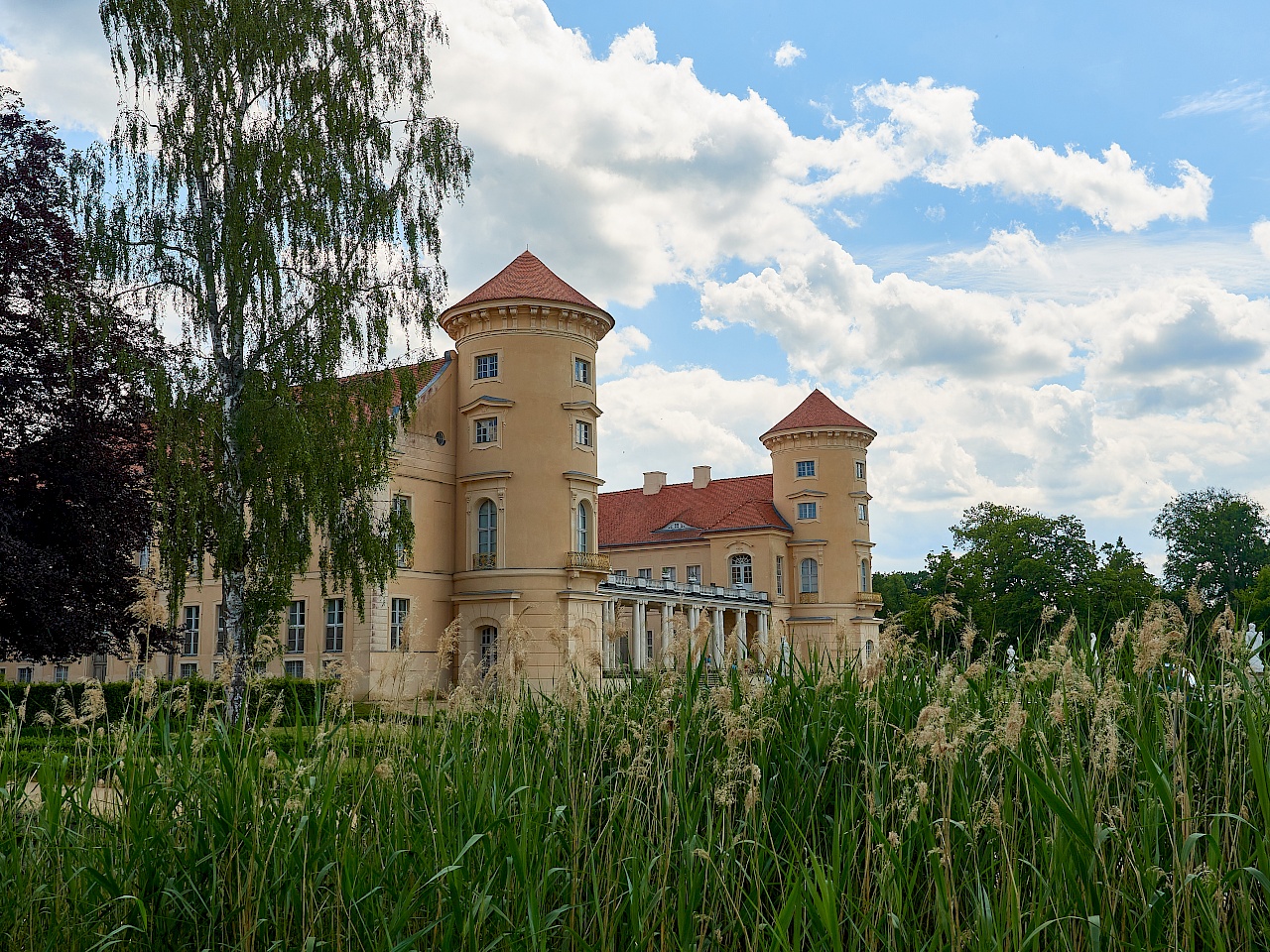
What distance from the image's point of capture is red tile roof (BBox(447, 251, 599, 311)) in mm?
38938

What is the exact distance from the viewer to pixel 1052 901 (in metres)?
3.98

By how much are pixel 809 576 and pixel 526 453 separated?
2523 centimetres

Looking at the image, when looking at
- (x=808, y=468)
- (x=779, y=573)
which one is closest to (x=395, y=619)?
(x=779, y=573)

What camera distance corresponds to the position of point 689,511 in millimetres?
61719

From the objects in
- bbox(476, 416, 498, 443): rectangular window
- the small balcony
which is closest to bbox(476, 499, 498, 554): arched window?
bbox(476, 416, 498, 443): rectangular window

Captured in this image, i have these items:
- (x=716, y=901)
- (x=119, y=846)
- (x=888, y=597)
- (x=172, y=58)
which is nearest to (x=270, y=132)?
(x=172, y=58)

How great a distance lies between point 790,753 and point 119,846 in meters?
3.15

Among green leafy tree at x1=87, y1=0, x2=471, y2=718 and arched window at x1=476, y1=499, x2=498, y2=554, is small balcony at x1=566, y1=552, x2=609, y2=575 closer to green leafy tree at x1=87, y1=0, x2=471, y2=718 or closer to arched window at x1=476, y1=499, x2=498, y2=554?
arched window at x1=476, y1=499, x2=498, y2=554

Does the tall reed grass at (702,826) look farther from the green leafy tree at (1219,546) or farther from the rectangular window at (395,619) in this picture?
the green leafy tree at (1219,546)

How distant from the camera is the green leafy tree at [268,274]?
19188 millimetres

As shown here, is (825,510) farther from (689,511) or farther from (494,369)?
(494,369)

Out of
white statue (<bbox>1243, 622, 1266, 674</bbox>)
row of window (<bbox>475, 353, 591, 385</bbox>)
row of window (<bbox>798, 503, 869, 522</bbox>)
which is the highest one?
row of window (<bbox>475, 353, 591, 385</bbox>)

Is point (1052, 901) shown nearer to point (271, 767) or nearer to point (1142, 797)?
point (1142, 797)

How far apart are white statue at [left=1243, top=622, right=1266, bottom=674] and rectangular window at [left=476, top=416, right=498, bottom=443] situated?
3357 centimetres
